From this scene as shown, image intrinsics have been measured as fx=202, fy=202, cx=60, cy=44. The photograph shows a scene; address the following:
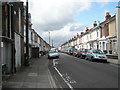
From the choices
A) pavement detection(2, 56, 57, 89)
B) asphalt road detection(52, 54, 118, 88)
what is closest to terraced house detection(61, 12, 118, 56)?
asphalt road detection(52, 54, 118, 88)

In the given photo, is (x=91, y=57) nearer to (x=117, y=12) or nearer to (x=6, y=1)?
(x=117, y=12)

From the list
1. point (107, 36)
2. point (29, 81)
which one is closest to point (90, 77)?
point (29, 81)

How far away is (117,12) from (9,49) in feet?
68.1

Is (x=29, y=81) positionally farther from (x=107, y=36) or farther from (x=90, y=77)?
(x=107, y=36)

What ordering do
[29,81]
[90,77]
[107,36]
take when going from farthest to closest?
→ [107,36] → [90,77] → [29,81]

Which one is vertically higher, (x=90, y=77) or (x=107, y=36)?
(x=107, y=36)

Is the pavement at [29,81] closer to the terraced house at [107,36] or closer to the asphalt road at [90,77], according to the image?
the asphalt road at [90,77]

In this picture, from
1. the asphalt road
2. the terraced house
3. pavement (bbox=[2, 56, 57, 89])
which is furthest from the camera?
the terraced house

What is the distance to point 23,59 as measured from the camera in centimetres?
2069

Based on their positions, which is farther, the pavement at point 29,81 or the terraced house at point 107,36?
the terraced house at point 107,36

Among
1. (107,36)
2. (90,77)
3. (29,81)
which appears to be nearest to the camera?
(29,81)

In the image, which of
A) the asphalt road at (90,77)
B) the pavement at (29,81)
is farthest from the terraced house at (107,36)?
the pavement at (29,81)

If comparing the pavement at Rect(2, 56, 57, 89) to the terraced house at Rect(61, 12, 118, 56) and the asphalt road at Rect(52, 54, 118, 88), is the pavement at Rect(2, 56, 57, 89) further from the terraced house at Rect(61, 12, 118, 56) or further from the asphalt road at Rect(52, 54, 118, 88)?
the terraced house at Rect(61, 12, 118, 56)

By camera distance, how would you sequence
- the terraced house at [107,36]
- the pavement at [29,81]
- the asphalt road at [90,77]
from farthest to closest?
Result: the terraced house at [107,36] < the asphalt road at [90,77] < the pavement at [29,81]
